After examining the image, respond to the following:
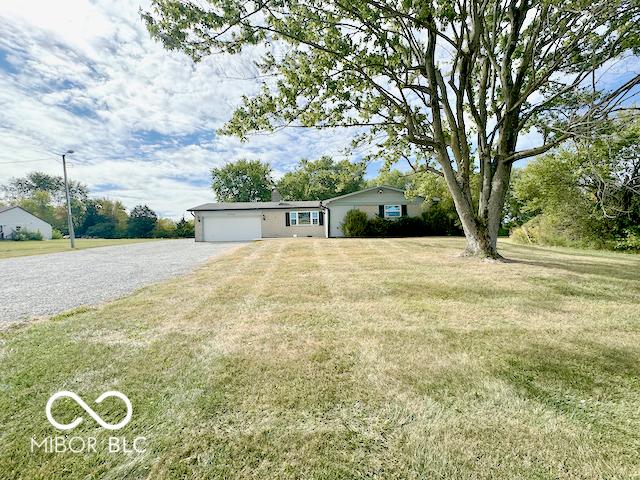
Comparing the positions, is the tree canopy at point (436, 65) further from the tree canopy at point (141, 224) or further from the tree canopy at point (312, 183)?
the tree canopy at point (141, 224)

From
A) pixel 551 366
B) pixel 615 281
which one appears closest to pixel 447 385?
pixel 551 366

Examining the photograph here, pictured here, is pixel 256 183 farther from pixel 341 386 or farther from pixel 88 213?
pixel 341 386

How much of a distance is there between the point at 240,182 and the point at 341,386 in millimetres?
41849

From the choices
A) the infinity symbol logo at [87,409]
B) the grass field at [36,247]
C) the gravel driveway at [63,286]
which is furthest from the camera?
the grass field at [36,247]

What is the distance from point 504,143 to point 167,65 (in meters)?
10.1

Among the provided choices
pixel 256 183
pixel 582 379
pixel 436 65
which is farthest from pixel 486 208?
pixel 256 183

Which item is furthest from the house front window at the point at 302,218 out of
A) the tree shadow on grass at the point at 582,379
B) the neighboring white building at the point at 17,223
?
the neighboring white building at the point at 17,223

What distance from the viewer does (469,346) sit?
3219 millimetres

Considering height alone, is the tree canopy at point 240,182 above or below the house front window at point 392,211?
above

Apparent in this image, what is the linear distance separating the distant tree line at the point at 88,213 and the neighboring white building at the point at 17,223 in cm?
242

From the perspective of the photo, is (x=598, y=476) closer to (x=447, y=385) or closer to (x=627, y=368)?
(x=447, y=385)

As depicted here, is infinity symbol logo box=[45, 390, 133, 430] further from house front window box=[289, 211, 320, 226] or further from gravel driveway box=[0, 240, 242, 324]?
house front window box=[289, 211, 320, 226]

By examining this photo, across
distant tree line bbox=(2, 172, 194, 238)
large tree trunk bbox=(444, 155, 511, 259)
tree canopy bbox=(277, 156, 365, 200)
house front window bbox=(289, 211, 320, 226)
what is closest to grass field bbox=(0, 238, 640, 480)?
large tree trunk bbox=(444, 155, 511, 259)

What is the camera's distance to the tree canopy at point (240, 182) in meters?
40.7
